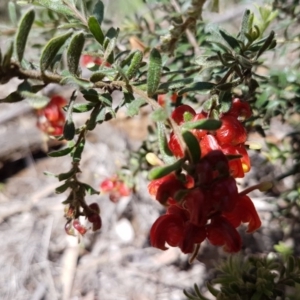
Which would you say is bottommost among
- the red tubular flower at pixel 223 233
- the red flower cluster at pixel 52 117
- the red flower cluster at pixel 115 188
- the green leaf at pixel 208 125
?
the red flower cluster at pixel 115 188

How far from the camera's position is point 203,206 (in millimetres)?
537

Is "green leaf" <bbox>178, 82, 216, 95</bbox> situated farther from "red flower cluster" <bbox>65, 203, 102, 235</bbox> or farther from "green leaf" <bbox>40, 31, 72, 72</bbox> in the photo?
"red flower cluster" <bbox>65, 203, 102, 235</bbox>

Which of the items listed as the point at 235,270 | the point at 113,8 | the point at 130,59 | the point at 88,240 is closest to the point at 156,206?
the point at 88,240

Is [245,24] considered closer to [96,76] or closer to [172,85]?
[172,85]

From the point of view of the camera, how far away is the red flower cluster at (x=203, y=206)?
53 cm

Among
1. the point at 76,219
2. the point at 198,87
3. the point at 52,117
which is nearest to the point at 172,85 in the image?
the point at 198,87

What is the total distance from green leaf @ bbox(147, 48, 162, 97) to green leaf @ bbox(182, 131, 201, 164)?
6.5 inches

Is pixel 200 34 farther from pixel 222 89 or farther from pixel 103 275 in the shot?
pixel 103 275

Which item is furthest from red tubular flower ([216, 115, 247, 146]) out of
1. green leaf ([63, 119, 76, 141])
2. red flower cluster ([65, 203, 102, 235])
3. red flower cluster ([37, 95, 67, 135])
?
red flower cluster ([37, 95, 67, 135])

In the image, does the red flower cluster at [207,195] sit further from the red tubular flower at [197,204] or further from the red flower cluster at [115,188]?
the red flower cluster at [115,188]

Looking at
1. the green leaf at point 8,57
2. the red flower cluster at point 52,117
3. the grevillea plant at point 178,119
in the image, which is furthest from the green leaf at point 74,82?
the red flower cluster at point 52,117

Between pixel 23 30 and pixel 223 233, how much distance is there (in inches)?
14.5

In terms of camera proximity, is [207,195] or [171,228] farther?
[171,228]

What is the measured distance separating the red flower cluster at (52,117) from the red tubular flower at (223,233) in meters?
1.03
